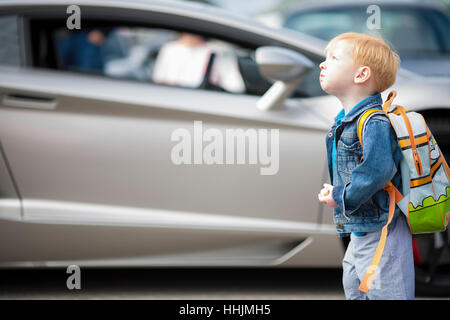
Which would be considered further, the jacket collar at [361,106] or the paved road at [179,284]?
the paved road at [179,284]

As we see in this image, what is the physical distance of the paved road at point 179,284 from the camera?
3.55 m

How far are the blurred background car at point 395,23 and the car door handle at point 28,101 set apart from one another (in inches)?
100

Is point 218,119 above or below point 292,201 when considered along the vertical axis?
above

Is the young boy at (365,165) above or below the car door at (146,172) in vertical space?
below

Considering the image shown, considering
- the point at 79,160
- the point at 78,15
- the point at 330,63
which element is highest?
the point at 78,15

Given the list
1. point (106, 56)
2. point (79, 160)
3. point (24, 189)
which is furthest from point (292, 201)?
point (106, 56)

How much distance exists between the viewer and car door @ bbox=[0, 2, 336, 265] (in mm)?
3307

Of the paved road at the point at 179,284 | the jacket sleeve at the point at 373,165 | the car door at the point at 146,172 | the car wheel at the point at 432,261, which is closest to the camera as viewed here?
the jacket sleeve at the point at 373,165

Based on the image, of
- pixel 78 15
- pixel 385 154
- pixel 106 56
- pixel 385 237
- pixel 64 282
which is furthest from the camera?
pixel 106 56

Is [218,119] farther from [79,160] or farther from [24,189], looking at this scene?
[24,189]

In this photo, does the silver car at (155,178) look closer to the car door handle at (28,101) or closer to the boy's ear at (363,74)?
the car door handle at (28,101)

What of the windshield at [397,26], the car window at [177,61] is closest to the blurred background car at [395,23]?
the windshield at [397,26]

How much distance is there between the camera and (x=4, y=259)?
133 inches

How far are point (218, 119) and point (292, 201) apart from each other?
0.48 meters
